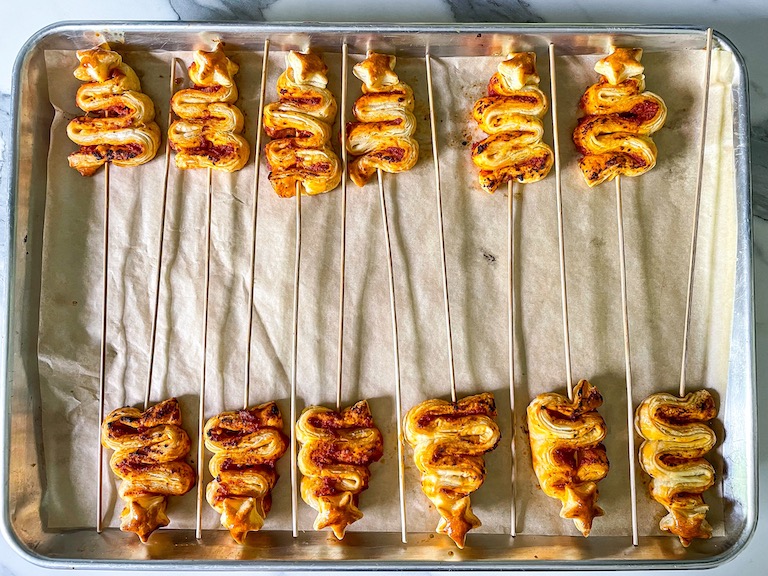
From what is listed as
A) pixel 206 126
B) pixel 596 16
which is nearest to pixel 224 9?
pixel 206 126

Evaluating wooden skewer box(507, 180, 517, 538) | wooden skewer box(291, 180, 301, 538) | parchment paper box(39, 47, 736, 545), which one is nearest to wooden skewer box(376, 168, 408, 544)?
parchment paper box(39, 47, 736, 545)

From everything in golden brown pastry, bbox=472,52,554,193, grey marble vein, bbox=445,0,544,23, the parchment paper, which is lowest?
the parchment paper

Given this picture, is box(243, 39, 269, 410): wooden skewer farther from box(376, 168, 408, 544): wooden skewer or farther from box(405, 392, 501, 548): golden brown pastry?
box(405, 392, 501, 548): golden brown pastry

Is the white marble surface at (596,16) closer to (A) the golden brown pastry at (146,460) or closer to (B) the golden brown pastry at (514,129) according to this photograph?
(B) the golden brown pastry at (514,129)

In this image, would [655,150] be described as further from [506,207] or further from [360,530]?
[360,530]

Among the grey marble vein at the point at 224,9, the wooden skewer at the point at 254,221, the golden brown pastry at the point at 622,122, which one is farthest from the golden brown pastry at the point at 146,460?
the golden brown pastry at the point at 622,122

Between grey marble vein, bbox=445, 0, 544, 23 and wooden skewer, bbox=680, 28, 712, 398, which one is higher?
grey marble vein, bbox=445, 0, 544, 23
